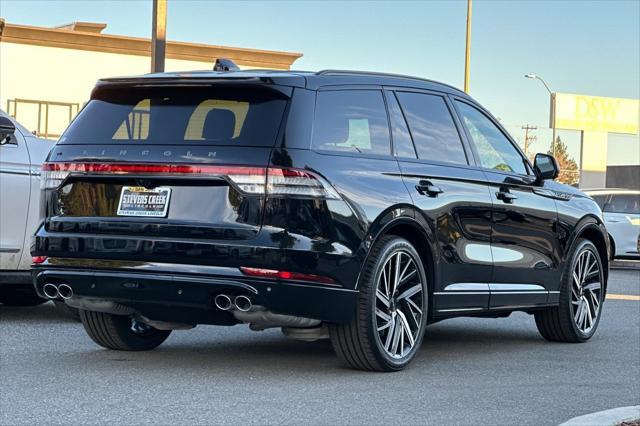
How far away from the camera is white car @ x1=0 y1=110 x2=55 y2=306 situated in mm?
10031

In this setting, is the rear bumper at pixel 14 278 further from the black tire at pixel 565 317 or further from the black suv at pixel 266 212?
the black tire at pixel 565 317

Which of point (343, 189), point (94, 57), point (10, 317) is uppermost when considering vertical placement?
point (94, 57)

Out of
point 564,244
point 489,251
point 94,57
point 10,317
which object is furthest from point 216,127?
point 94,57

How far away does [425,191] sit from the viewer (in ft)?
26.5

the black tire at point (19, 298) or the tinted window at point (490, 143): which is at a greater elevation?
the tinted window at point (490, 143)

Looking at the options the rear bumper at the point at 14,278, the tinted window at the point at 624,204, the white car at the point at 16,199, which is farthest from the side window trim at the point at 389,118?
the tinted window at the point at 624,204

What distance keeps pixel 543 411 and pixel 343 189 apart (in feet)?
5.62

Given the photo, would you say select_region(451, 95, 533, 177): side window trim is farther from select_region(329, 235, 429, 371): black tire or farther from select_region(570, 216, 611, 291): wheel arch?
select_region(329, 235, 429, 371): black tire

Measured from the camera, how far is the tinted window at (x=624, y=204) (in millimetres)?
25766

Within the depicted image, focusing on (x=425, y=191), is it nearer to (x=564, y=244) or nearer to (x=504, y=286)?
(x=504, y=286)

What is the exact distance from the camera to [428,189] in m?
8.10

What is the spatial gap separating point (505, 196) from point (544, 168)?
72 centimetres

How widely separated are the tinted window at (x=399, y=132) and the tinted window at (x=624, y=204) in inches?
723

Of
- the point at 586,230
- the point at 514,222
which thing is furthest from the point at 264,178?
the point at 586,230
